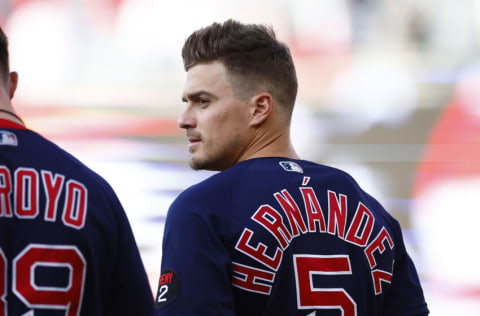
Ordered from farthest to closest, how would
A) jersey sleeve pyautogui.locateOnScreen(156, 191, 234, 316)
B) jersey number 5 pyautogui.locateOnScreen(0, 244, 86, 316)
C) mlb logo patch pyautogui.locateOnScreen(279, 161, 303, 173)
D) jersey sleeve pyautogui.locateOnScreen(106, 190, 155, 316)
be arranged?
mlb logo patch pyautogui.locateOnScreen(279, 161, 303, 173) < jersey sleeve pyautogui.locateOnScreen(156, 191, 234, 316) < jersey sleeve pyautogui.locateOnScreen(106, 190, 155, 316) < jersey number 5 pyautogui.locateOnScreen(0, 244, 86, 316)

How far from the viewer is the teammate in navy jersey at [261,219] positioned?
1599 millimetres

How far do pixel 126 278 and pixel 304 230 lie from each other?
463 mm

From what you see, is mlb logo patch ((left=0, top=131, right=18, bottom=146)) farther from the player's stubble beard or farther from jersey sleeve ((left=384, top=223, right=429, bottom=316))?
jersey sleeve ((left=384, top=223, right=429, bottom=316))

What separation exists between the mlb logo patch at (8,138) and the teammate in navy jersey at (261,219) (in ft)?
1.48

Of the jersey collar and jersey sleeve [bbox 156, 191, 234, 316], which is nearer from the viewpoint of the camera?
the jersey collar

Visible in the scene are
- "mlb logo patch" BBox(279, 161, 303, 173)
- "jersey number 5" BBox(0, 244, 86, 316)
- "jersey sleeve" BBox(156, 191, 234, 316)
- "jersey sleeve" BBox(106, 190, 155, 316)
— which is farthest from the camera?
"mlb logo patch" BBox(279, 161, 303, 173)

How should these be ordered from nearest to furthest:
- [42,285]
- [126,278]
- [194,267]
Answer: [42,285] < [126,278] < [194,267]

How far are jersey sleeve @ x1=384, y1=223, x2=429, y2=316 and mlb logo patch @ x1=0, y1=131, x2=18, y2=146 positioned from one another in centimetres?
99

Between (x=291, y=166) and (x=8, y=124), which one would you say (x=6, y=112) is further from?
(x=291, y=166)

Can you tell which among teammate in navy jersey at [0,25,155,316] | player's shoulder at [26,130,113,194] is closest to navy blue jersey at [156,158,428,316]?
teammate in navy jersey at [0,25,155,316]

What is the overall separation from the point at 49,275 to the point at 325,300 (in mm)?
639

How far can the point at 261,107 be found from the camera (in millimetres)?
1841

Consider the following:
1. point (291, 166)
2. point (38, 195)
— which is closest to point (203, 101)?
point (291, 166)

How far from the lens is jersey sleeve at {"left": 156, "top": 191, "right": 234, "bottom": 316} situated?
5.15 ft
